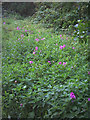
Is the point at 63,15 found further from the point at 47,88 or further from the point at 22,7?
the point at 47,88

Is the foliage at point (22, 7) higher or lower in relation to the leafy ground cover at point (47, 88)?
higher

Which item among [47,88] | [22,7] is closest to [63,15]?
[22,7]

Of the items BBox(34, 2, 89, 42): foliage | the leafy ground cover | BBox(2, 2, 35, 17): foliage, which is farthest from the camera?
BBox(2, 2, 35, 17): foliage

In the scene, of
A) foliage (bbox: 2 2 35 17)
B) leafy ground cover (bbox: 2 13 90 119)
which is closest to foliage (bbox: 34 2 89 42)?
foliage (bbox: 2 2 35 17)

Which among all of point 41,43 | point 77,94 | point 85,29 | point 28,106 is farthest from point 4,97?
point 85,29

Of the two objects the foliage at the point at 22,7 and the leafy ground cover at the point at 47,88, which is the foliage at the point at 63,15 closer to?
the foliage at the point at 22,7

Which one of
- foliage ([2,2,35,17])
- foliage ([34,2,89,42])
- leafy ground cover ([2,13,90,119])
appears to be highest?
foliage ([2,2,35,17])

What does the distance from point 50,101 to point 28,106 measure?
277 millimetres

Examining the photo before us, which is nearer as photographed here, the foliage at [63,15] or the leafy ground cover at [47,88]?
the leafy ground cover at [47,88]

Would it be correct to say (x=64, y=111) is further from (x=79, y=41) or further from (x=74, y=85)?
(x=79, y=41)

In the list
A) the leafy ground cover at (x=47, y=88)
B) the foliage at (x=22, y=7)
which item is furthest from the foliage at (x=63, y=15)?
the leafy ground cover at (x=47, y=88)

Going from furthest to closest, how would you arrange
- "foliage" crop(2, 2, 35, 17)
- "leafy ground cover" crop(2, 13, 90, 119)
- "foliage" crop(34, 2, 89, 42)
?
"foliage" crop(2, 2, 35, 17) < "foliage" crop(34, 2, 89, 42) < "leafy ground cover" crop(2, 13, 90, 119)

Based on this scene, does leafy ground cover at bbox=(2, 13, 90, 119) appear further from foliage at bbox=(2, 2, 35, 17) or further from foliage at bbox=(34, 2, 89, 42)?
foliage at bbox=(2, 2, 35, 17)

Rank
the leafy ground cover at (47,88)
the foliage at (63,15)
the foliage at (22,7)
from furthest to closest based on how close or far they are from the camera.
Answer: the foliage at (22,7) → the foliage at (63,15) → the leafy ground cover at (47,88)
